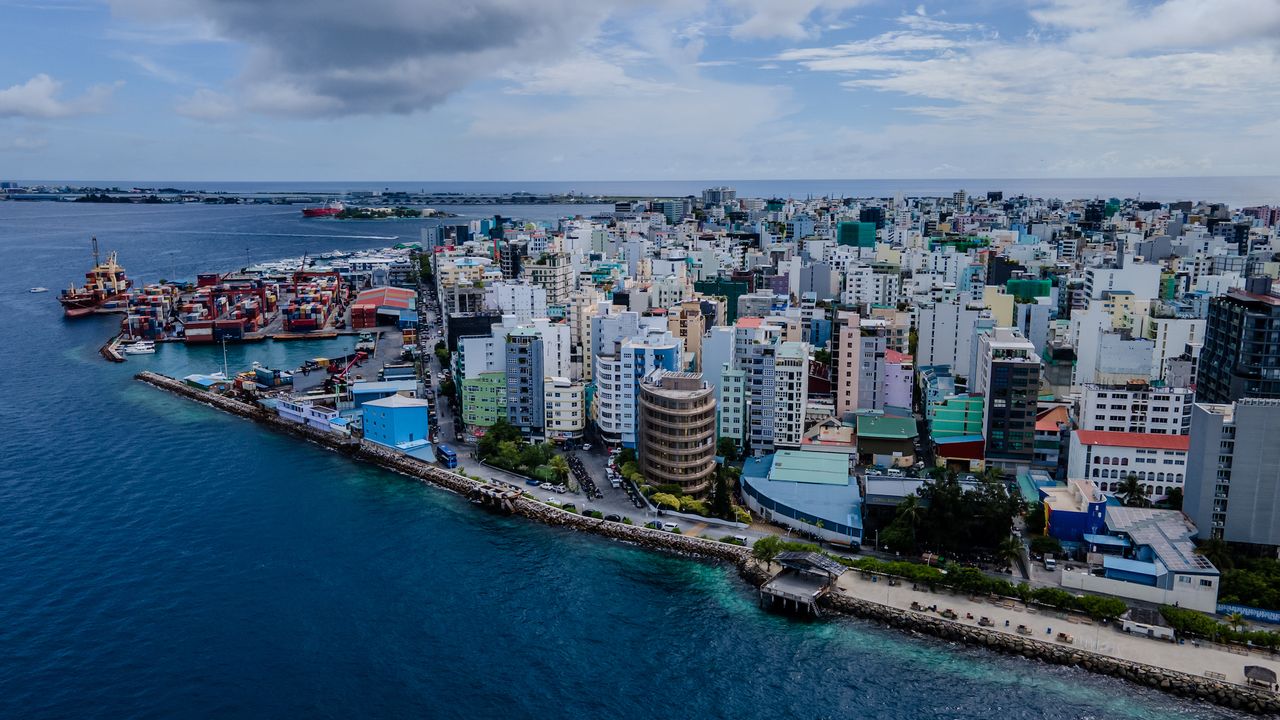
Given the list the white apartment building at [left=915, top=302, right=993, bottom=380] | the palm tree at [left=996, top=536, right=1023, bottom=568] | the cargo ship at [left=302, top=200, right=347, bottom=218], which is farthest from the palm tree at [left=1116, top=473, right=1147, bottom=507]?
the cargo ship at [left=302, top=200, right=347, bottom=218]

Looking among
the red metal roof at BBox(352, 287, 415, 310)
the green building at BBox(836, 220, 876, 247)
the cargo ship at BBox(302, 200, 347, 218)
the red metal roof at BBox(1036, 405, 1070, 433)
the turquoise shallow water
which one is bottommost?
the turquoise shallow water

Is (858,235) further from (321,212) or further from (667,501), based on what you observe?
(321,212)

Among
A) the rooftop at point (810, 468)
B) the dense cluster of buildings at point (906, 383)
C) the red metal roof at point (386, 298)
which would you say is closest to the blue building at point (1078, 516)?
the dense cluster of buildings at point (906, 383)

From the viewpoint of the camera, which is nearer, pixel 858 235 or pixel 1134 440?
pixel 1134 440

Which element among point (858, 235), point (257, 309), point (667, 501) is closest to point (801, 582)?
point (667, 501)

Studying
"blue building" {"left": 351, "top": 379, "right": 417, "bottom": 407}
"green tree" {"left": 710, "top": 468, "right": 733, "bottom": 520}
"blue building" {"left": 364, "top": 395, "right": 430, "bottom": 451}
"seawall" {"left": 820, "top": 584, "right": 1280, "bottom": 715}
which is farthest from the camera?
"blue building" {"left": 351, "top": 379, "right": 417, "bottom": 407}

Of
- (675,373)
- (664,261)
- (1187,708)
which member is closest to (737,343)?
(675,373)

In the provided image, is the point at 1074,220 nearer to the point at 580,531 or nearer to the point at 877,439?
the point at 877,439

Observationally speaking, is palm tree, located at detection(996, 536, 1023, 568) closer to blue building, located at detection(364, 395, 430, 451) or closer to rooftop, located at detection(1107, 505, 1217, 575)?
rooftop, located at detection(1107, 505, 1217, 575)
